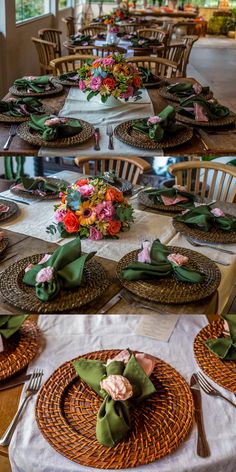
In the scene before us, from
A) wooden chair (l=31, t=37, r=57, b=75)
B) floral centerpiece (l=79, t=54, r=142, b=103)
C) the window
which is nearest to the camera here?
floral centerpiece (l=79, t=54, r=142, b=103)

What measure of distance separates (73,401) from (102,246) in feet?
1.80

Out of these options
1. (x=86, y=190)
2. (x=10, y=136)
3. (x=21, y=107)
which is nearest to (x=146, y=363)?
(x=86, y=190)

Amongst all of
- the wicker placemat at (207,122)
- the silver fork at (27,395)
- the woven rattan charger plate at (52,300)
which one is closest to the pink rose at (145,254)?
the woven rattan charger plate at (52,300)

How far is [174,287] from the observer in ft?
4.46

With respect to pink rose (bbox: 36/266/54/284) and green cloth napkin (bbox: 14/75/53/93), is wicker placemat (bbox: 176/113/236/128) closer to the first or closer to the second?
green cloth napkin (bbox: 14/75/53/93)

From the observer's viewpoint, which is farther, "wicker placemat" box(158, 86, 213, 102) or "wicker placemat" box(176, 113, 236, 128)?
"wicker placemat" box(158, 86, 213, 102)

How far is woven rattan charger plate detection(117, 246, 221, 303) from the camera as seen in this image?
4.31ft

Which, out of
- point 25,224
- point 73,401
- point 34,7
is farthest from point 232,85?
point 73,401

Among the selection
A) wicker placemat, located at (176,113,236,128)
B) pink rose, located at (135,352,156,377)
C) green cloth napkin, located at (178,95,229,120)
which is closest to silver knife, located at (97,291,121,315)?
pink rose, located at (135,352,156,377)

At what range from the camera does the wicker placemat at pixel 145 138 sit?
2.12 m

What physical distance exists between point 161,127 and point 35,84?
1.03 metres

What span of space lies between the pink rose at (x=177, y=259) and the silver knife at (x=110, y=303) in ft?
0.64

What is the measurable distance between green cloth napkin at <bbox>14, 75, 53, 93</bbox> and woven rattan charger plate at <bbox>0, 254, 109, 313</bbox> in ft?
5.29

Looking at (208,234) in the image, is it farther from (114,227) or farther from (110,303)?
(110,303)
